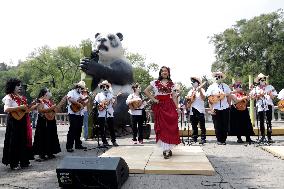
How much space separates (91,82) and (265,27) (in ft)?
124

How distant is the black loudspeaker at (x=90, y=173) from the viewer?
5.18m

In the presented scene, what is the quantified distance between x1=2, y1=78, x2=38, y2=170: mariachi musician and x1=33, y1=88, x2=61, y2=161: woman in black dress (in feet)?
3.42

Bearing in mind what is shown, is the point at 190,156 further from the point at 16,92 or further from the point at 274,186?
the point at 16,92

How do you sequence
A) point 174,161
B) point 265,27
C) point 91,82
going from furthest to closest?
point 265,27 → point 91,82 → point 174,161

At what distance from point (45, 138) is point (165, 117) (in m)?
2.85

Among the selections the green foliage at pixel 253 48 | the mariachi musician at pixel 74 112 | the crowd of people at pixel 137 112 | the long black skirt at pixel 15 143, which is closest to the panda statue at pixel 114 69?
the crowd of people at pixel 137 112

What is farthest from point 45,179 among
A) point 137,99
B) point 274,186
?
point 137,99

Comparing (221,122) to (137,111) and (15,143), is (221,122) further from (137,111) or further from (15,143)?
(15,143)

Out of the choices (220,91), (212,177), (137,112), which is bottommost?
(212,177)

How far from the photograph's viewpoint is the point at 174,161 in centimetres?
721

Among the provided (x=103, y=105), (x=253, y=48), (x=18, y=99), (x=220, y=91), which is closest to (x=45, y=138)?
(x=18, y=99)

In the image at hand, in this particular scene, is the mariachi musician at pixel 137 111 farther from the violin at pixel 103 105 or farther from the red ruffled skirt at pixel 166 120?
the red ruffled skirt at pixel 166 120

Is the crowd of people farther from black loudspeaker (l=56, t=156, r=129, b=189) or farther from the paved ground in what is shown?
black loudspeaker (l=56, t=156, r=129, b=189)

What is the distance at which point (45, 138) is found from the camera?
348 inches
